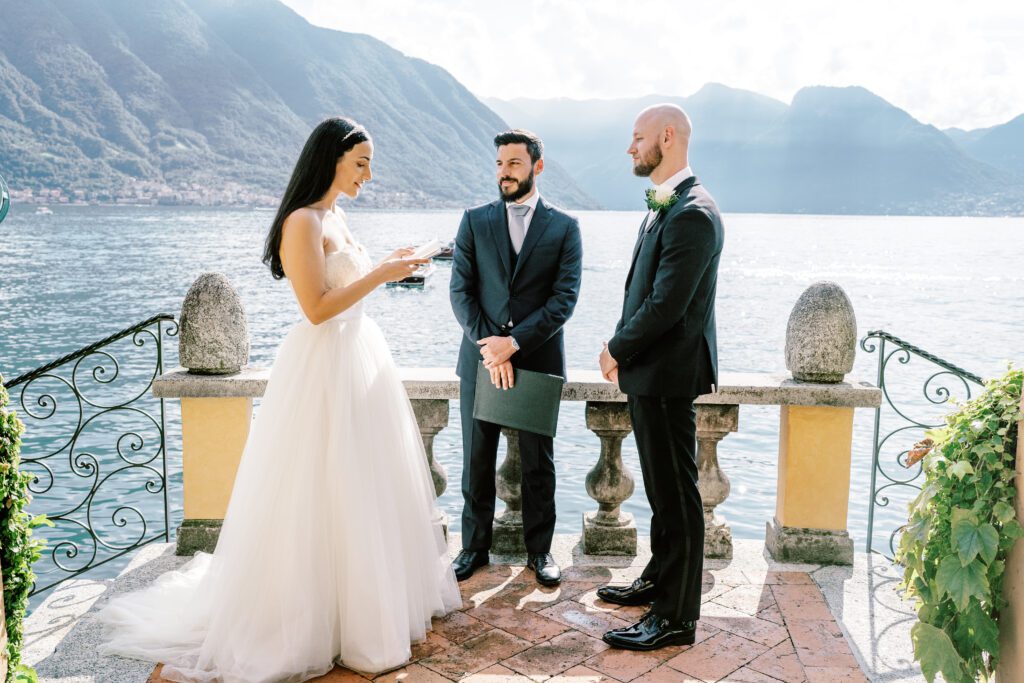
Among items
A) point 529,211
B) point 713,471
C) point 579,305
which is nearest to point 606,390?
point 713,471

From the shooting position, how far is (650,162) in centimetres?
345

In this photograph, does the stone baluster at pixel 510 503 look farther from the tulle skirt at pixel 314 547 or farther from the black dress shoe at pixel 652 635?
the black dress shoe at pixel 652 635

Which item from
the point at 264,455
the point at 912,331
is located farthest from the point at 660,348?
the point at 912,331

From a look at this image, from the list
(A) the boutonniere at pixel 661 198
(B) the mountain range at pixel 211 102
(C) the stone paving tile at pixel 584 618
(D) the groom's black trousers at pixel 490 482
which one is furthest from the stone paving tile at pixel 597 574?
(B) the mountain range at pixel 211 102

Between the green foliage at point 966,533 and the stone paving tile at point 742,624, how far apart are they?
1.07 metres

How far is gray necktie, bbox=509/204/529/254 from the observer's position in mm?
4164

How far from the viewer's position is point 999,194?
592 feet

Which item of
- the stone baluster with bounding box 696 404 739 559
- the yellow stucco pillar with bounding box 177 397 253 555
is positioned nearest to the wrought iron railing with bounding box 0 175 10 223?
the yellow stucco pillar with bounding box 177 397 253 555

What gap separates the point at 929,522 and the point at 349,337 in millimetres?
2277

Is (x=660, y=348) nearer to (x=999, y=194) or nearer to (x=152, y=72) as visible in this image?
(x=152, y=72)

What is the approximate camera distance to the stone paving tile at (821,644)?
3.35 meters

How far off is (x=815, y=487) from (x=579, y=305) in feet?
166

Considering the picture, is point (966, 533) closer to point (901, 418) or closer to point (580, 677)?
point (580, 677)

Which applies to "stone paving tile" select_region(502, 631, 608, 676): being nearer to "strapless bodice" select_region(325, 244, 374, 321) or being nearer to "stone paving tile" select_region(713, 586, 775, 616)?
"stone paving tile" select_region(713, 586, 775, 616)
